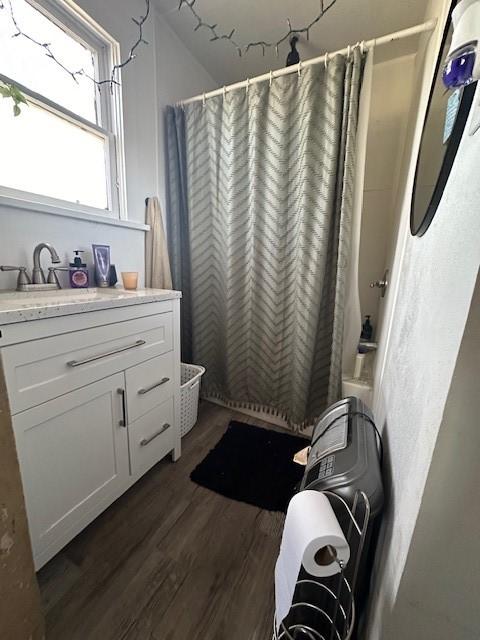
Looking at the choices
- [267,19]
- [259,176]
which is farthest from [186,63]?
[259,176]

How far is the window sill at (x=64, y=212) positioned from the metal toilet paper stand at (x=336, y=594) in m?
1.46

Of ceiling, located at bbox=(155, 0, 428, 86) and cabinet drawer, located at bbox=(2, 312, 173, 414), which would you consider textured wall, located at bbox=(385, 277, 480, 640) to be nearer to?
cabinet drawer, located at bbox=(2, 312, 173, 414)

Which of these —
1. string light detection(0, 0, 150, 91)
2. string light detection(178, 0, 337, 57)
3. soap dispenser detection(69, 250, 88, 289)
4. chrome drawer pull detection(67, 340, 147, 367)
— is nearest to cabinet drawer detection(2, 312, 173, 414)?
chrome drawer pull detection(67, 340, 147, 367)

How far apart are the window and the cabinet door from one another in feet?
2.94

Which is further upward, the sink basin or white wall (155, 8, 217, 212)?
white wall (155, 8, 217, 212)

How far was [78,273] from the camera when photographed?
1.28m

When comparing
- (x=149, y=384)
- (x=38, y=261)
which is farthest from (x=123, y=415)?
(x=38, y=261)

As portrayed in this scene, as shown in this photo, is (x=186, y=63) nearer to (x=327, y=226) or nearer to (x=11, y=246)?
(x=327, y=226)

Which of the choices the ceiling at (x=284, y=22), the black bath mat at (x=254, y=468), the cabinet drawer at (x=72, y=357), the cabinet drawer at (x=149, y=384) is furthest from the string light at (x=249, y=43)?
the black bath mat at (x=254, y=468)

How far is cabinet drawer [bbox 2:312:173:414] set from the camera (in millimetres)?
718

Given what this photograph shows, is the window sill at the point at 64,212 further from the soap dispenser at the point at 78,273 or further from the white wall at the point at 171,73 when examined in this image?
the white wall at the point at 171,73

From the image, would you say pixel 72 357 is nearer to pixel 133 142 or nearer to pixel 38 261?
pixel 38 261

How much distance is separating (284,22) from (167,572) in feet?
8.90

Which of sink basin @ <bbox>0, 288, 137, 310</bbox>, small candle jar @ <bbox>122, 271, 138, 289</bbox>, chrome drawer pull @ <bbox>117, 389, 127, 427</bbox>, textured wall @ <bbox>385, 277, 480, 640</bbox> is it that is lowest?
chrome drawer pull @ <bbox>117, 389, 127, 427</bbox>
